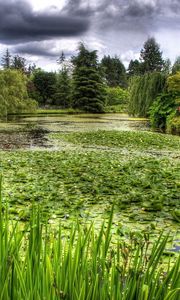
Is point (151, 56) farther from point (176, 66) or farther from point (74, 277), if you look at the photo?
point (74, 277)

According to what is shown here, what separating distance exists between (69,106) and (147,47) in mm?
20321

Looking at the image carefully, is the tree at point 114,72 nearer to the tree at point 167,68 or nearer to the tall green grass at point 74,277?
the tree at point 167,68

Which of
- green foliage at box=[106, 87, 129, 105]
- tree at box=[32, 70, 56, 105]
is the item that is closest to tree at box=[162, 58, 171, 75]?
tree at box=[32, 70, 56, 105]

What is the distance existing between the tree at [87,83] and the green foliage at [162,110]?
21547 millimetres

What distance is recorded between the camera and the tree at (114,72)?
79.1m

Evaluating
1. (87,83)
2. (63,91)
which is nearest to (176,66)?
(87,83)

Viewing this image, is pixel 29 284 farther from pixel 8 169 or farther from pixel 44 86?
pixel 44 86

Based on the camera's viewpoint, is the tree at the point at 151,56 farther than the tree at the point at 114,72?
No

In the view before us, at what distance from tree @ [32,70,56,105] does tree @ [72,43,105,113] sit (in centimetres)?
640

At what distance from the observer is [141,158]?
32.8 feet

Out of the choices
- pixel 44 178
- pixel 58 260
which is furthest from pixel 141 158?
pixel 58 260

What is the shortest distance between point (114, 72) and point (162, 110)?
194 feet

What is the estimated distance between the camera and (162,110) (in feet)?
72.8

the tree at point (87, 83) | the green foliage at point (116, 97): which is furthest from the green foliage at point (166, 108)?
the green foliage at point (116, 97)
